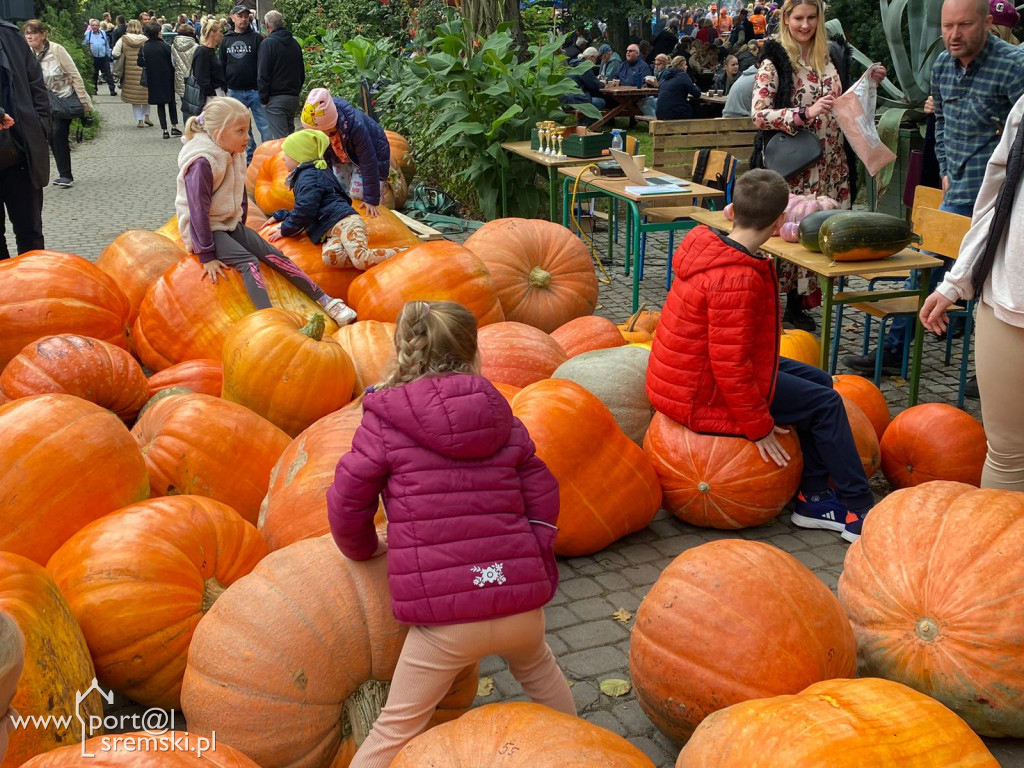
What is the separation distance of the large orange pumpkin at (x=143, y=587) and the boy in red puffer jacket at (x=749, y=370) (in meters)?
2.10

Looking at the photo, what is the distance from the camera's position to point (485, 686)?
3.31m

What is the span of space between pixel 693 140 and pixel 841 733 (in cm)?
825

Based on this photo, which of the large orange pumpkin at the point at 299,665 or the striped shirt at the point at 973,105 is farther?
the striped shirt at the point at 973,105

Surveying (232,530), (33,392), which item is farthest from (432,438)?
(33,392)

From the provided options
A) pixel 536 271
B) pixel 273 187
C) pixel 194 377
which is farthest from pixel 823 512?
pixel 273 187

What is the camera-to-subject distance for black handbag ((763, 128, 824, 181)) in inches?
261

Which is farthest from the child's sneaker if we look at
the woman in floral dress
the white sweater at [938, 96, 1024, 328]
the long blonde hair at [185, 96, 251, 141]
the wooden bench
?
the wooden bench

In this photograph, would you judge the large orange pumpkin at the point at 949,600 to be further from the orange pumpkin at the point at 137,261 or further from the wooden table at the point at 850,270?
the orange pumpkin at the point at 137,261

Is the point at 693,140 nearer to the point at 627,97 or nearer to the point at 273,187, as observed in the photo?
the point at 273,187

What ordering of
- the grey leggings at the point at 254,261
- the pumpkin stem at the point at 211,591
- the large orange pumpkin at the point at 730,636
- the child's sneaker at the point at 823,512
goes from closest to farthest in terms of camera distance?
the large orange pumpkin at the point at 730,636
the pumpkin stem at the point at 211,591
the child's sneaker at the point at 823,512
the grey leggings at the point at 254,261

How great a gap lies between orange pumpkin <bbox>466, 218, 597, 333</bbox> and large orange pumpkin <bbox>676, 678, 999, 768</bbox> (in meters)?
4.03

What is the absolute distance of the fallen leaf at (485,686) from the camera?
3279 millimetres

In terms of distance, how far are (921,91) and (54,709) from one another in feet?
34.1

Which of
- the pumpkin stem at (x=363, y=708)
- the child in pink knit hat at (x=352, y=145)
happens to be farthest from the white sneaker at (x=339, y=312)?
the pumpkin stem at (x=363, y=708)
